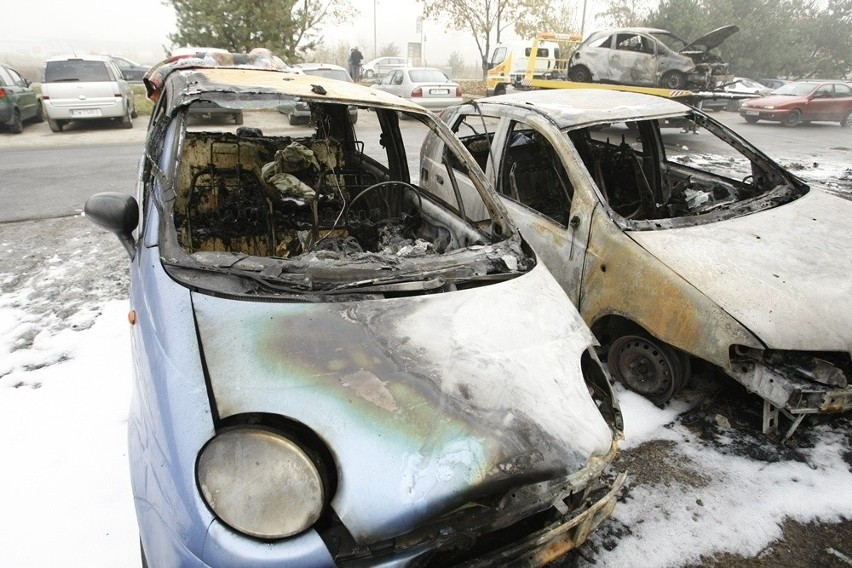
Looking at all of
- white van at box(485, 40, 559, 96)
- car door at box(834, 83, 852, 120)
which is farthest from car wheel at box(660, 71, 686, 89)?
car door at box(834, 83, 852, 120)

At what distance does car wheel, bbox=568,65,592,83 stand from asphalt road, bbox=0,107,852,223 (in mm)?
4407

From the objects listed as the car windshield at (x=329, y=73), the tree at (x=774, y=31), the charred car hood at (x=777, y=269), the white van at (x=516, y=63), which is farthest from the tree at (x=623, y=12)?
the charred car hood at (x=777, y=269)

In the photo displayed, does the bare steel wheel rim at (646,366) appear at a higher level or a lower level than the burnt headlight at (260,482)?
lower

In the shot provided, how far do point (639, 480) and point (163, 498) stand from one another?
6.94ft

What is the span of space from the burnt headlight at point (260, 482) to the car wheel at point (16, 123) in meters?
12.9

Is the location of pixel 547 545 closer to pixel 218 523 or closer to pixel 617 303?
pixel 218 523

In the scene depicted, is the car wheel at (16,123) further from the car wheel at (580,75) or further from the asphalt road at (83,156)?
the car wheel at (580,75)

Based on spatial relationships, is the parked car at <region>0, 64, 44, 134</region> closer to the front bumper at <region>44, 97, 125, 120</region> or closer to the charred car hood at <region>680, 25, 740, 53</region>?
the front bumper at <region>44, 97, 125, 120</region>

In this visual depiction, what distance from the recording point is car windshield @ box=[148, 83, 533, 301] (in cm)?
193

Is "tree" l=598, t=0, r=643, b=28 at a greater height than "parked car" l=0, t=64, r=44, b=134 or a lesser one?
greater

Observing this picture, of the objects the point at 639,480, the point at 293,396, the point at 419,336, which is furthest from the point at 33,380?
the point at 639,480

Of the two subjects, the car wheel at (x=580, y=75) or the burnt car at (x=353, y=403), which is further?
the car wheel at (x=580, y=75)

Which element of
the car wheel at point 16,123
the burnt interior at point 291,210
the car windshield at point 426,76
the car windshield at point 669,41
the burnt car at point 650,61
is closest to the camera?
the burnt interior at point 291,210

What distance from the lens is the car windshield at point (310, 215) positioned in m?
1.93
